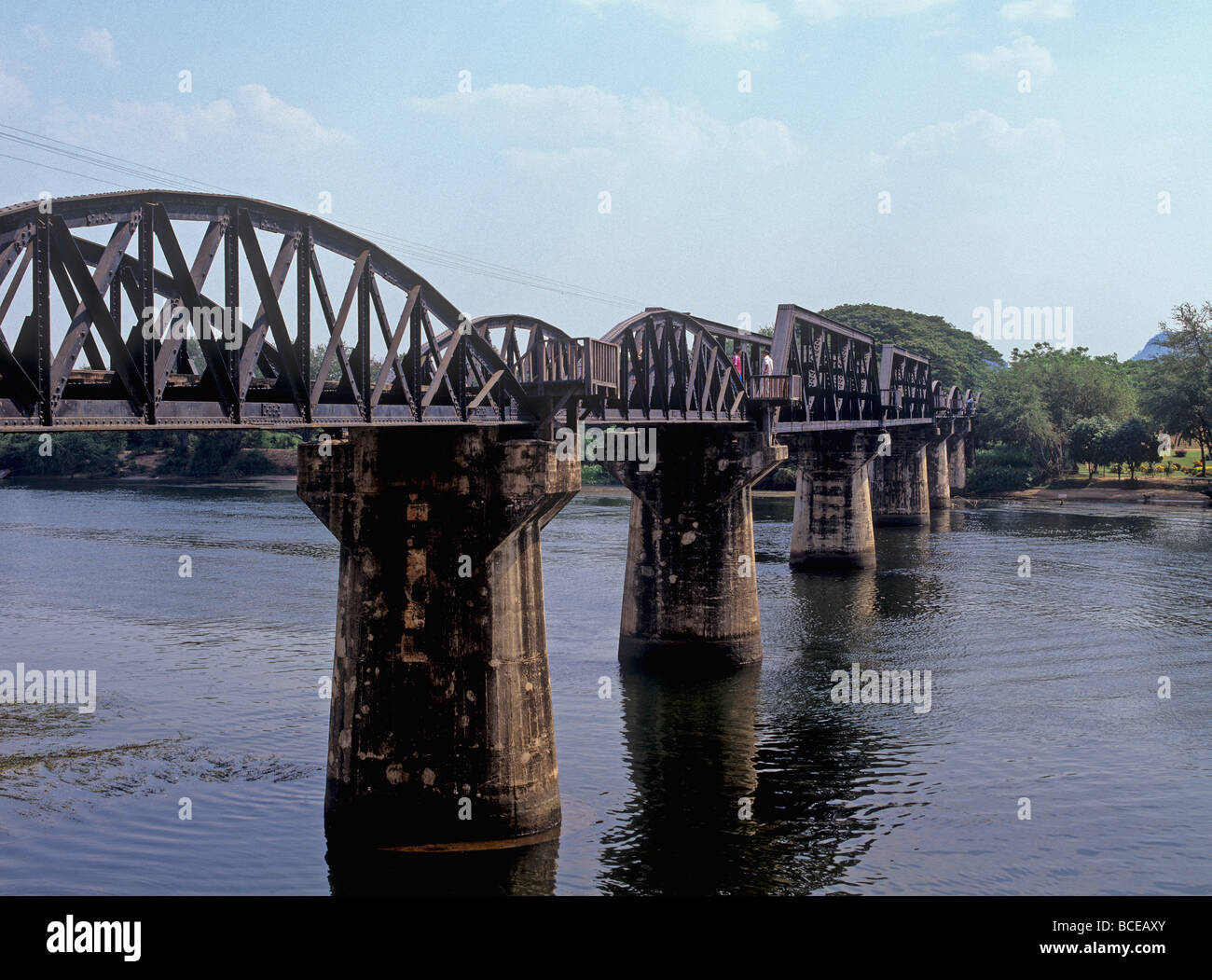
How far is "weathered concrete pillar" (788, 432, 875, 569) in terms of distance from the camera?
60.4m

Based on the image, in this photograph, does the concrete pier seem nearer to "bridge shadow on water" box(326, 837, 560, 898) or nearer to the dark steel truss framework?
the dark steel truss framework

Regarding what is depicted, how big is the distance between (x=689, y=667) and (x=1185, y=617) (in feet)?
70.0

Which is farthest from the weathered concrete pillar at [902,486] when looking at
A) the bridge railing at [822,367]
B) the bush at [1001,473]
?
the bush at [1001,473]

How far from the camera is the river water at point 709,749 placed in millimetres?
20703

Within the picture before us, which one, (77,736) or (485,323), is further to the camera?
(77,736)

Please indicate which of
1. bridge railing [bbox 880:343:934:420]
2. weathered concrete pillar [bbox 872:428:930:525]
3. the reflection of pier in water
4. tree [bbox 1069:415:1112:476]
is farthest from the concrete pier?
the reflection of pier in water

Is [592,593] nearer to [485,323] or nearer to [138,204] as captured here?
[485,323]

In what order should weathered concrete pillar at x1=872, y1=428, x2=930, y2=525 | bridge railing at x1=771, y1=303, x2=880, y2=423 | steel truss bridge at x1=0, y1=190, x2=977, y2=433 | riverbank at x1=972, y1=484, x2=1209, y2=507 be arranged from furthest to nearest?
riverbank at x1=972, y1=484, x2=1209, y2=507 → weathered concrete pillar at x1=872, y1=428, x2=930, y2=525 → bridge railing at x1=771, y1=303, x2=880, y2=423 → steel truss bridge at x1=0, y1=190, x2=977, y2=433

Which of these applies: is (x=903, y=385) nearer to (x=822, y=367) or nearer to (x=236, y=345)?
(x=822, y=367)

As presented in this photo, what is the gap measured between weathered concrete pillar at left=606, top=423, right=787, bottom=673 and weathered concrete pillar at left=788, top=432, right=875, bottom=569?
80.0ft

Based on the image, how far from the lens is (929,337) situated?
498 feet

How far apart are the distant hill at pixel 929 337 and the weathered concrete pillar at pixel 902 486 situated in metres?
54.8

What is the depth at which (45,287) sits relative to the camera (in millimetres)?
13836
